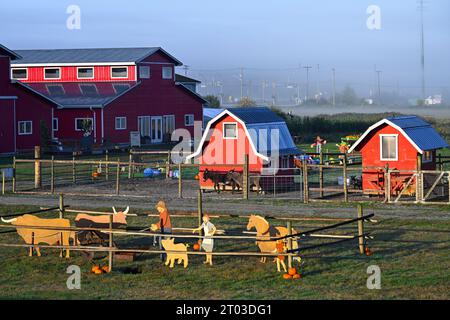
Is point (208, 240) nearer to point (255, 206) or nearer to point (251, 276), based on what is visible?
point (251, 276)

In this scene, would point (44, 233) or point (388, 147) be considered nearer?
point (44, 233)

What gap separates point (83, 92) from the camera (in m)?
75.1

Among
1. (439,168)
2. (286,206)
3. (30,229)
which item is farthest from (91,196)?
(439,168)

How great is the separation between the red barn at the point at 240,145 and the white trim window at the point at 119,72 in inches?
1411

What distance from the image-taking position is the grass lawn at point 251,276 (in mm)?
20484

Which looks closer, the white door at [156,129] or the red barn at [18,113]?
the red barn at [18,113]

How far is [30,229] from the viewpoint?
1024 inches

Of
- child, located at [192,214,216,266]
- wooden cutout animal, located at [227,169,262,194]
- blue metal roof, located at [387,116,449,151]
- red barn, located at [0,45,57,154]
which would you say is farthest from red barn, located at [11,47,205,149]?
child, located at [192,214,216,266]

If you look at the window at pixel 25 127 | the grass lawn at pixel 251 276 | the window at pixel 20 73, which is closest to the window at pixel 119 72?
the window at pixel 20 73

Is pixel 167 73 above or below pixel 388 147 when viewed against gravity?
above

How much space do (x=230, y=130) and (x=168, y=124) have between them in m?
37.4

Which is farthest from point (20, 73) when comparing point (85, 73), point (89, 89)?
point (89, 89)

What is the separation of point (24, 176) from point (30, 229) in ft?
74.9

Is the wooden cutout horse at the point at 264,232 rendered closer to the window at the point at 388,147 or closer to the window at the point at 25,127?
the window at the point at 388,147
